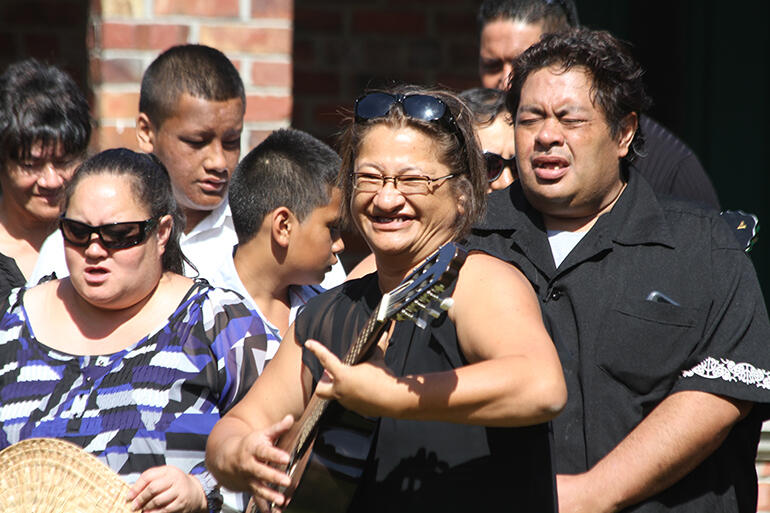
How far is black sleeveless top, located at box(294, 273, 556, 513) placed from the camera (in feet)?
7.29

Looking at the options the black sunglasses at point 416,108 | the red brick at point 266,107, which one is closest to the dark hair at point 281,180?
the red brick at point 266,107

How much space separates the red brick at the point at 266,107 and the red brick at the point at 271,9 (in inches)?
12.4

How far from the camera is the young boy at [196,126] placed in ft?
12.3

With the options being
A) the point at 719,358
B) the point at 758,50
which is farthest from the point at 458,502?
the point at 758,50

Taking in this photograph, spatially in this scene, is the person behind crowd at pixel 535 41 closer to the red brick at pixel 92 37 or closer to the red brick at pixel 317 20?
the red brick at pixel 317 20

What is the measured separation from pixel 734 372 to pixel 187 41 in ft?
7.99

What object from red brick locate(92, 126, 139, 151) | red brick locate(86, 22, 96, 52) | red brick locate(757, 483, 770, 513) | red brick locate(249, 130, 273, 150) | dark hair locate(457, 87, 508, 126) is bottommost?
red brick locate(757, 483, 770, 513)

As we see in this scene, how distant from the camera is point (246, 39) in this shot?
412cm

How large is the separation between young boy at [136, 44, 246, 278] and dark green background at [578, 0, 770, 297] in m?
2.59

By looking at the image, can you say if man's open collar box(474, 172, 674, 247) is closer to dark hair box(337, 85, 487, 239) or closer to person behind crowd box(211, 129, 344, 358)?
dark hair box(337, 85, 487, 239)

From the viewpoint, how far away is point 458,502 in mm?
2219

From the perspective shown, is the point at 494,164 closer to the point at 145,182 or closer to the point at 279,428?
the point at 145,182

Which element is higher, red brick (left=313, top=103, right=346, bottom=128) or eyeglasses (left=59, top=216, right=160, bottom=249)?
eyeglasses (left=59, top=216, right=160, bottom=249)

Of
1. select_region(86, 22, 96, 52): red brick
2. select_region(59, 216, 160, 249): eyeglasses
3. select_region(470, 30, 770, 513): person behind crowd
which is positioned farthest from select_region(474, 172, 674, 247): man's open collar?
select_region(86, 22, 96, 52): red brick
